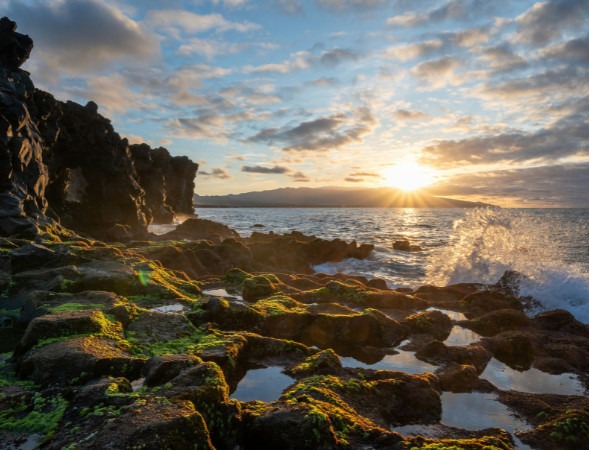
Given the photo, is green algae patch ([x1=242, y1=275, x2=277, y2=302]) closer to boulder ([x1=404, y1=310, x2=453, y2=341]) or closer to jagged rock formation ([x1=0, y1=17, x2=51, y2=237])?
boulder ([x1=404, y1=310, x2=453, y2=341])

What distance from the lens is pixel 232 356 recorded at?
859 cm

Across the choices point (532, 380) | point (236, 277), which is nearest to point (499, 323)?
point (532, 380)

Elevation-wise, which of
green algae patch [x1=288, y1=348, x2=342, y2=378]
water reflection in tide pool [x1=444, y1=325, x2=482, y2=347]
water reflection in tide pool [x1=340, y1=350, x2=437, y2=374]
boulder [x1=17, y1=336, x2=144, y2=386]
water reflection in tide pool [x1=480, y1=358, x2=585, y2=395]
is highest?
boulder [x1=17, y1=336, x2=144, y2=386]

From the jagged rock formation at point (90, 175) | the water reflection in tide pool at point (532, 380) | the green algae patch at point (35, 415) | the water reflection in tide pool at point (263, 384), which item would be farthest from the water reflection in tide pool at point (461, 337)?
the jagged rock formation at point (90, 175)

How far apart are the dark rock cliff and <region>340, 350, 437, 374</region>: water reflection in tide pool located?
18.3m

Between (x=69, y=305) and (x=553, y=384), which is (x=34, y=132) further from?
(x=553, y=384)

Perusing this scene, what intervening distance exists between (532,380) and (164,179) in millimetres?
74762

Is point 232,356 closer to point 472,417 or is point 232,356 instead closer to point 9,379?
point 9,379

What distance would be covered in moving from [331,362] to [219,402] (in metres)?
3.73

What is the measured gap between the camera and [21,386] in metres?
6.69

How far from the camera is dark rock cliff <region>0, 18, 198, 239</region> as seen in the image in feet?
75.2

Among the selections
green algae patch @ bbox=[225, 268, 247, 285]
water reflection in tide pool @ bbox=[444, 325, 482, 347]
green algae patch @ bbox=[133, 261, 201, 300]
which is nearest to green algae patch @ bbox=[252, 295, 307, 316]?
green algae patch @ bbox=[133, 261, 201, 300]

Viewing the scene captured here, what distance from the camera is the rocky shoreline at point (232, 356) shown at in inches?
225

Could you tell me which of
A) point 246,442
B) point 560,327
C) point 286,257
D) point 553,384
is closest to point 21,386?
point 246,442
